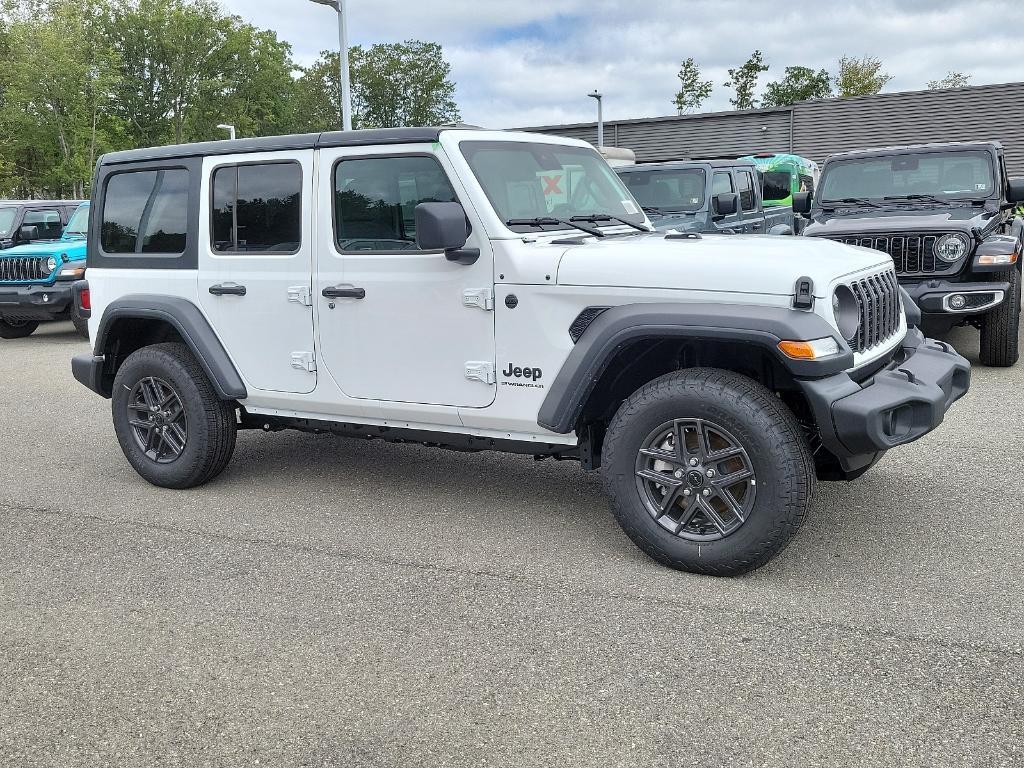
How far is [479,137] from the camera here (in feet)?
15.5

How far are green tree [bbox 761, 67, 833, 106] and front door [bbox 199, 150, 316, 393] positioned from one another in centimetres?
7284

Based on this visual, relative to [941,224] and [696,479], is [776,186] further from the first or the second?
[696,479]

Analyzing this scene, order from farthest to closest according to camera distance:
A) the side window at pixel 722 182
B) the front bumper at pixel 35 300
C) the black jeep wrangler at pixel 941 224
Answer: the front bumper at pixel 35 300 → the side window at pixel 722 182 → the black jeep wrangler at pixel 941 224

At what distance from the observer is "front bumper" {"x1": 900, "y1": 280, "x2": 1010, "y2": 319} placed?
26.3ft

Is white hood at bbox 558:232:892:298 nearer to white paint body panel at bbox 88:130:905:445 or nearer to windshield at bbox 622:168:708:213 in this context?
white paint body panel at bbox 88:130:905:445

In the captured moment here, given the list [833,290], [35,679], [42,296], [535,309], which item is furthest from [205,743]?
[42,296]

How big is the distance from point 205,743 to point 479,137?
3.00m

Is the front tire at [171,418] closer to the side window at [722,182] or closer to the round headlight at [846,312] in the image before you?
the round headlight at [846,312]

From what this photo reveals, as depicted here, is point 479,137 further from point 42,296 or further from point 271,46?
point 271,46

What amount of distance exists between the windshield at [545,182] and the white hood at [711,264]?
39 centimetres

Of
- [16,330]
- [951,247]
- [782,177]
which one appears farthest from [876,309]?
[782,177]

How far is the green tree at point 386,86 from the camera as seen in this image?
7250 cm

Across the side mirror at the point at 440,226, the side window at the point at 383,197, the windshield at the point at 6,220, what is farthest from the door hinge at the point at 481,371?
the windshield at the point at 6,220

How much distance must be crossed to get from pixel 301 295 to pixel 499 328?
1.17 metres
